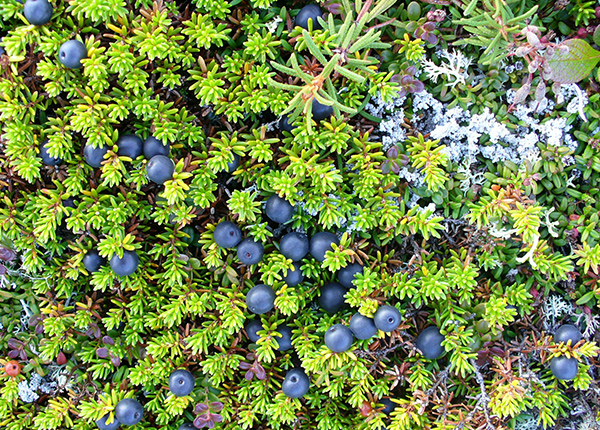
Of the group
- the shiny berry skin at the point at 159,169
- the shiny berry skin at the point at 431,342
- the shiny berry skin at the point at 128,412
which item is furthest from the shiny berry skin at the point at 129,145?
the shiny berry skin at the point at 431,342

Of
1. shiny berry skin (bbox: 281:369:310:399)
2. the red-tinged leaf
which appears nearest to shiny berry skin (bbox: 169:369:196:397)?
shiny berry skin (bbox: 281:369:310:399)

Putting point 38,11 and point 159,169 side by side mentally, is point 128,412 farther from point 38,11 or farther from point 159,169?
→ point 38,11

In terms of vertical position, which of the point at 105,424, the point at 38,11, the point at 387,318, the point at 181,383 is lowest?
the point at 105,424

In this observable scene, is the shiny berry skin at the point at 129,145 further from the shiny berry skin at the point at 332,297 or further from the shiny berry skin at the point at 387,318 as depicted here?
the shiny berry skin at the point at 387,318

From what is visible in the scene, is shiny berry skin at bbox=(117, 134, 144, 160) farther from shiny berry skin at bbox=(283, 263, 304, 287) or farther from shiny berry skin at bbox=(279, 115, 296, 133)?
shiny berry skin at bbox=(283, 263, 304, 287)

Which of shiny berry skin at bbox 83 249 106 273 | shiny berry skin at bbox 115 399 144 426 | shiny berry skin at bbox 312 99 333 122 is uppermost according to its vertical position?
shiny berry skin at bbox 312 99 333 122

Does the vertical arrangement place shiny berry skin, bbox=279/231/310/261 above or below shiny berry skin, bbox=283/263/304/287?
above

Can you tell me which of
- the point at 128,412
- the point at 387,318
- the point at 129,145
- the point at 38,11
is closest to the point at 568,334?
the point at 387,318
